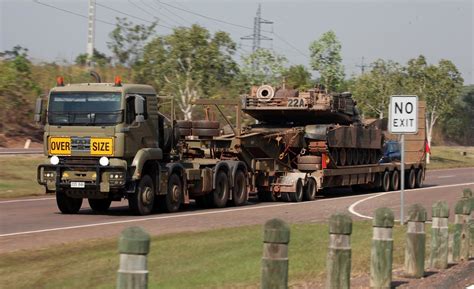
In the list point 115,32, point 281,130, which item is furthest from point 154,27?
point 281,130

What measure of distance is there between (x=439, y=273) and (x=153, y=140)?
1093cm

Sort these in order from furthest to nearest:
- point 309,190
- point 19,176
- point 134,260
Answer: point 19,176, point 309,190, point 134,260

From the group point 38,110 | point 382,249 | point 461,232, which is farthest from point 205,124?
point 382,249

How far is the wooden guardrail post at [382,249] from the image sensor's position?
1067 centimetres

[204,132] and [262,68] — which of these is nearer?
[204,132]

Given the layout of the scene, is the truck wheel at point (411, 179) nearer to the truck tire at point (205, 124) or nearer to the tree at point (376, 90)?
the truck tire at point (205, 124)

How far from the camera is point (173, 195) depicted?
2330 cm

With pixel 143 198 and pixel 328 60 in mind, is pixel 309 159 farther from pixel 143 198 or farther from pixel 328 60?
pixel 328 60

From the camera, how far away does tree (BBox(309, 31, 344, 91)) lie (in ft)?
181

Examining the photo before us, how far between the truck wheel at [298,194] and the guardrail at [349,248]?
12.6 metres

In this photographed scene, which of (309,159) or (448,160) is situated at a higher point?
(309,159)

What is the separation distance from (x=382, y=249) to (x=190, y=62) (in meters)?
39.7

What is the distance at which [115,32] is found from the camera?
201ft

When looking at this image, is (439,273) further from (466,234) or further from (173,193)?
(173,193)
